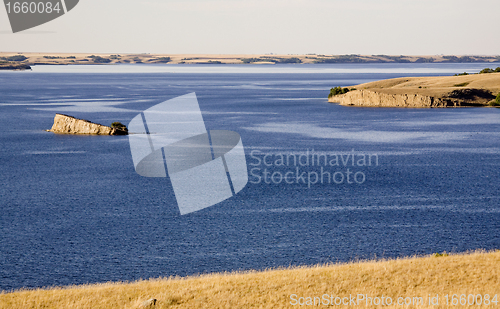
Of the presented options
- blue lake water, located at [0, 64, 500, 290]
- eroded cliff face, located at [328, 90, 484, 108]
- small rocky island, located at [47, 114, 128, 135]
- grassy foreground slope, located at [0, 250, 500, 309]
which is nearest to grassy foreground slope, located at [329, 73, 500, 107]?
eroded cliff face, located at [328, 90, 484, 108]

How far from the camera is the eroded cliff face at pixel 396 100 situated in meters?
149

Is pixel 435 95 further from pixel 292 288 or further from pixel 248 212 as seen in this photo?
pixel 292 288

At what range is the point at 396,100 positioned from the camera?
506 ft

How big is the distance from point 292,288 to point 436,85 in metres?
160

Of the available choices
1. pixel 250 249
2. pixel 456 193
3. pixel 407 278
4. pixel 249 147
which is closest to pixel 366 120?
pixel 249 147

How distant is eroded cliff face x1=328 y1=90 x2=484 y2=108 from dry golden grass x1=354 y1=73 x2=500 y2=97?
302 centimetres

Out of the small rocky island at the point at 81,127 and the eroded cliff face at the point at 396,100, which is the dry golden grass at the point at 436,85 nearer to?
the eroded cliff face at the point at 396,100

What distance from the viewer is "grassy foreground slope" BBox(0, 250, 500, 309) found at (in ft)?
73.7

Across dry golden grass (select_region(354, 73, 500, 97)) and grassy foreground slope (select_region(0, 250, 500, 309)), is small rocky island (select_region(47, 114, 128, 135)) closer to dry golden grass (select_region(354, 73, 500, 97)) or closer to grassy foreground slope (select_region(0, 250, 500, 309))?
grassy foreground slope (select_region(0, 250, 500, 309))

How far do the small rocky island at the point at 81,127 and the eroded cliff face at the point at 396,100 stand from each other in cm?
8096

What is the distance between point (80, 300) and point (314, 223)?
73.6 feet

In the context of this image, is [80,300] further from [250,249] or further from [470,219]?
[470,219]

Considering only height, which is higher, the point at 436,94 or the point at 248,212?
the point at 248,212

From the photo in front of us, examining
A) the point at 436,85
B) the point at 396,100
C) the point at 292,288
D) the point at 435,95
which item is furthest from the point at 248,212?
the point at 436,85
